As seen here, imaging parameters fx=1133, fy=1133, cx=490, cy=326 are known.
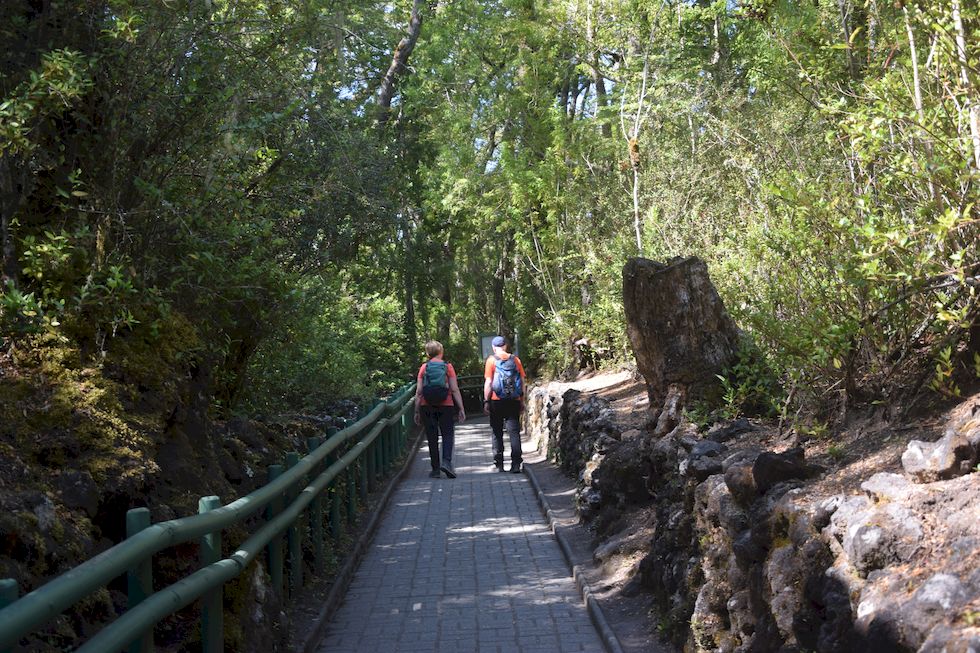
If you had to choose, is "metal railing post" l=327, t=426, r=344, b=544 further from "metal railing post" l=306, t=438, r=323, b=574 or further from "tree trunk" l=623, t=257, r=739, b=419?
"tree trunk" l=623, t=257, r=739, b=419

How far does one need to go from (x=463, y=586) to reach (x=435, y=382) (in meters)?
6.85

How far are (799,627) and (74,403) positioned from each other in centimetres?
382

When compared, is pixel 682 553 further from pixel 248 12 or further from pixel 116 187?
pixel 248 12

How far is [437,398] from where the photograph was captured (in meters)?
16.0

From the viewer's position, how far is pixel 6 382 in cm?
595

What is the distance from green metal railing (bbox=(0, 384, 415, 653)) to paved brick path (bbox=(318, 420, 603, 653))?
617 mm

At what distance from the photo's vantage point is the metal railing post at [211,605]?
212 inches

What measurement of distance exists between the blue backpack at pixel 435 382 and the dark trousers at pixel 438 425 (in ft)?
0.56

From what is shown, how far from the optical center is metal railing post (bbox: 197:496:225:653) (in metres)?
5.38

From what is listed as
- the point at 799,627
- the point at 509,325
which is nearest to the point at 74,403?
the point at 799,627

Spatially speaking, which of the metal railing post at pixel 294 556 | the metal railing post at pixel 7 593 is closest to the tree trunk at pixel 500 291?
the metal railing post at pixel 294 556

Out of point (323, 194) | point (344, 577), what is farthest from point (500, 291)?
point (344, 577)

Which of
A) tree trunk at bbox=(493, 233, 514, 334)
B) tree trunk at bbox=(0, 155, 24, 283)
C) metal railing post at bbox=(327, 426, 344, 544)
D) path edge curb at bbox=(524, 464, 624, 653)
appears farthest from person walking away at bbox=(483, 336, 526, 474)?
tree trunk at bbox=(493, 233, 514, 334)

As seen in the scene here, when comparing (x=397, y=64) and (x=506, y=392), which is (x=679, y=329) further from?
(x=397, y=64)
